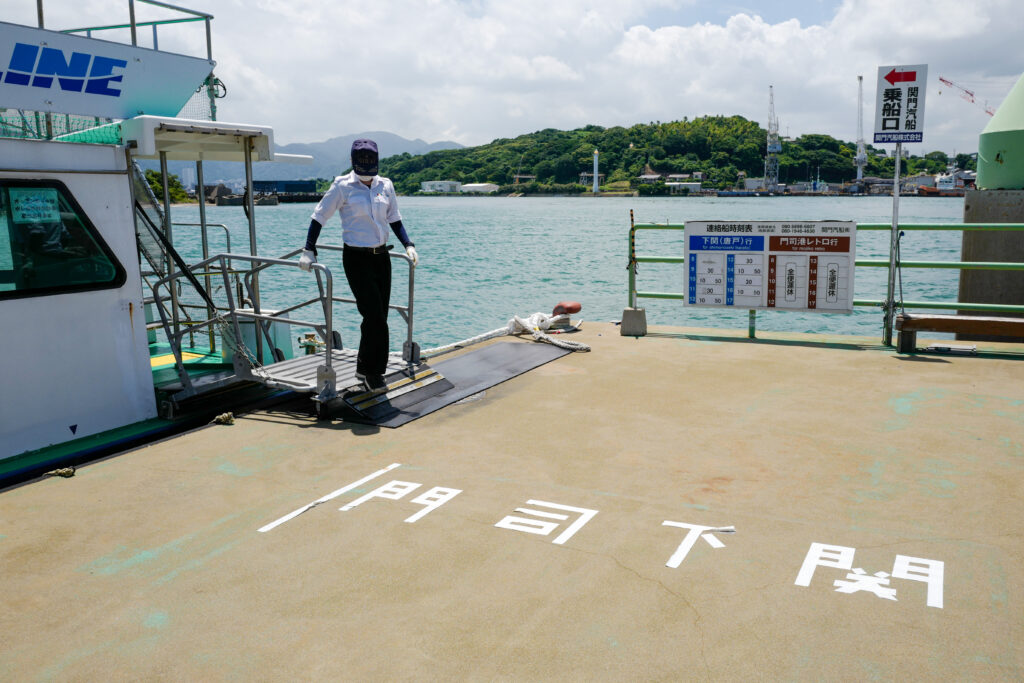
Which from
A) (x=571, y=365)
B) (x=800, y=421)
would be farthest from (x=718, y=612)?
(x=571, y=365)

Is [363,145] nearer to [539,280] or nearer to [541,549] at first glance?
[541,549]

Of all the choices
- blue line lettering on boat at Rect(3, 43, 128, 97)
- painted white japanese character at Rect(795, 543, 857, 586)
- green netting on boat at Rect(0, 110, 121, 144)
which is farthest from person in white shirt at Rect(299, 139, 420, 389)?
painted white japanese character at Rect(795, 543, 857, 586)

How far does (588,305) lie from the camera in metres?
25.9

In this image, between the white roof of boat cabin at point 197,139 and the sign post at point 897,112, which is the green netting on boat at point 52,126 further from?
the sign post at point 897,112

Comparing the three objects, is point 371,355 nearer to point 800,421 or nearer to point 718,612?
point 800,421

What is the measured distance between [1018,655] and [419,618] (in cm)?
227

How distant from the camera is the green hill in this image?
116500 mm

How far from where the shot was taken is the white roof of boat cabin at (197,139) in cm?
570

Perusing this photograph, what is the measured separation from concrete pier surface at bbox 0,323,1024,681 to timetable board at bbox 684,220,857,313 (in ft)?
9.76

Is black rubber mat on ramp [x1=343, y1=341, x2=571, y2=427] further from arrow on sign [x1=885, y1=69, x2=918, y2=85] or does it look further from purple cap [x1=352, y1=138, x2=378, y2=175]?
arrow on sign [x1=885, y1=69, x2=918, y2=85]

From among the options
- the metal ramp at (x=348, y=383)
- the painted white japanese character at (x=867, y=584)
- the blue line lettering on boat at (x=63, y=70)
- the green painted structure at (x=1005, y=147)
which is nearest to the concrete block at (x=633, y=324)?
the metal ramp at (x=348, y=383)

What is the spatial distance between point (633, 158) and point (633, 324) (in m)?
114

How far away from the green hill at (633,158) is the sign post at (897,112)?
10877 cm

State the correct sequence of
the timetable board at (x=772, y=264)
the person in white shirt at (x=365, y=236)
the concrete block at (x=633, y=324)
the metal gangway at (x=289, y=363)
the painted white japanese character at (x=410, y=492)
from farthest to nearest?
1. the concrete block at (x=633, y=324)
2. the timetable board at (x=772, y=264)
3. the person in white shirt at (x=365, y=236)
4. the metal gangway at (x=289, y=363)
5. the painted white japanese character at (x=410, y=492)
